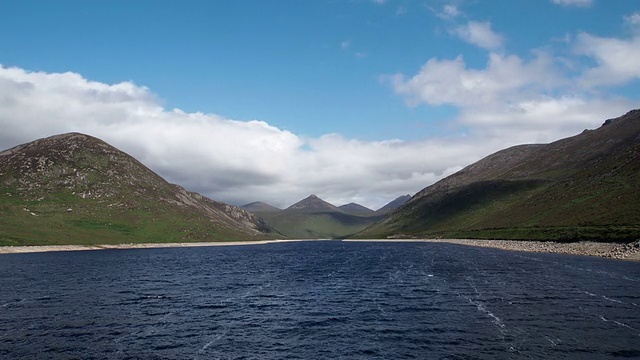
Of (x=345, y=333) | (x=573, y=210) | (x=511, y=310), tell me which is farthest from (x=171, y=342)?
(x=573, y=210)

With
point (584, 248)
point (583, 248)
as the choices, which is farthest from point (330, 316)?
point (583, 248)

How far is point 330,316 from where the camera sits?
181 feet

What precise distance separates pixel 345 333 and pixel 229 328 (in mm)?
14013

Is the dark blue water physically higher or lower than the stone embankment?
lower

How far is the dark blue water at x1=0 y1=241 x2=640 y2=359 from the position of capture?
39.8m

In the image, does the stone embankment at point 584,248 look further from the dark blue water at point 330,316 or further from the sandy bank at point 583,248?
the dark blue water at point 330,316

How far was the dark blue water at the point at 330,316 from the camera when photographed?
1569 inches

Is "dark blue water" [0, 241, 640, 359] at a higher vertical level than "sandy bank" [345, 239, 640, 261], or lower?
lower

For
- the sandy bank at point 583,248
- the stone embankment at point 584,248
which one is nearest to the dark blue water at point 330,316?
the sandy bank at point 583,248

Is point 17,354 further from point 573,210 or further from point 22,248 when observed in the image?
point 573,210

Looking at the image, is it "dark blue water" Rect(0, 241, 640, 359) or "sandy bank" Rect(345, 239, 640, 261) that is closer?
"dark blue water" Rect(0, 241, 640, 359)

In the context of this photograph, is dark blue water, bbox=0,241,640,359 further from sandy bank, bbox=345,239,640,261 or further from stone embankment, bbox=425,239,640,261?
stone embankment, bbox=425,239,640,261

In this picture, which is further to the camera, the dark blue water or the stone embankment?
the stone embankment

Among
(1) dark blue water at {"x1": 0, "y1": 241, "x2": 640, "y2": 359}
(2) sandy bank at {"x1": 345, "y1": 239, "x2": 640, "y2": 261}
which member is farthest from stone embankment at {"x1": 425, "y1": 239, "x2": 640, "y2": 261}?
(1) dark blue water at {"x1": 0, "y1": 241, "x2": 640, "y2": 359}
